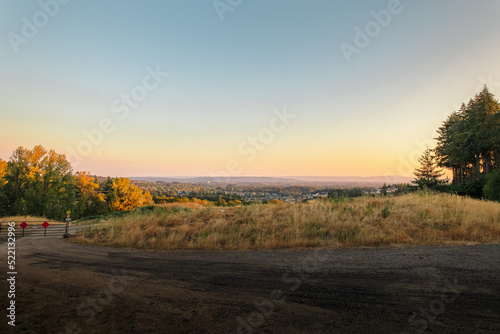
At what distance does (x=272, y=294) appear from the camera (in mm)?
4539

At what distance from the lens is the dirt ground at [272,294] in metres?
3.51

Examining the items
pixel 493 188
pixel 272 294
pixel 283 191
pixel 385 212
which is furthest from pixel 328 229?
pixel 283 191

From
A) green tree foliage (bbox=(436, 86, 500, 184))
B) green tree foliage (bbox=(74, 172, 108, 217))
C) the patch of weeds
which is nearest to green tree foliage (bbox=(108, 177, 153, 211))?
green tree foliage (bbox=(74, 172, 108, 217))

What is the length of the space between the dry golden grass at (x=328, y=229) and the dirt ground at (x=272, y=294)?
130 cm

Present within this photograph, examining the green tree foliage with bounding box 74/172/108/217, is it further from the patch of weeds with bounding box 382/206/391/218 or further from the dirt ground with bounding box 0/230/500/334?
the patch of weeds with bounding box 382/206/391/218

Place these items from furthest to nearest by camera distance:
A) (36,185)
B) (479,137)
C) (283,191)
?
(283,191)
(36,185)
(479,137)

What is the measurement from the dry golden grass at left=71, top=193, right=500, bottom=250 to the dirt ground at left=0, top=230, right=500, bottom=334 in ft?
4.28

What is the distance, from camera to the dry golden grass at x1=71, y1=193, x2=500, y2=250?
8672 millimetres

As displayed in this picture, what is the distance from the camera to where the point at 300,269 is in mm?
6000

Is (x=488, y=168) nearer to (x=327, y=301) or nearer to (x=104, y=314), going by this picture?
(x=327, y=301)

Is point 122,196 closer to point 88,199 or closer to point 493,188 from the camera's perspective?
point 88,199

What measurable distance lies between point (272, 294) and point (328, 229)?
6.06 metres

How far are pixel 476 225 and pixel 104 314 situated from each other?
41.7 feet

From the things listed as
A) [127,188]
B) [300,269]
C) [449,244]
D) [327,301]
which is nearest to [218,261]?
[300,269]
